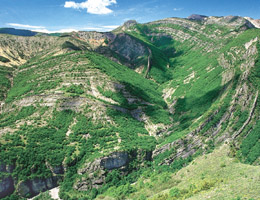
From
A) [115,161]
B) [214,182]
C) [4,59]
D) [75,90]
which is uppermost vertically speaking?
[4,59]

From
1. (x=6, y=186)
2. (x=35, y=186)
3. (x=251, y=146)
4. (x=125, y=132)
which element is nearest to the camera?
(x=251, y=146)

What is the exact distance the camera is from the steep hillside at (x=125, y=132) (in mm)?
47656

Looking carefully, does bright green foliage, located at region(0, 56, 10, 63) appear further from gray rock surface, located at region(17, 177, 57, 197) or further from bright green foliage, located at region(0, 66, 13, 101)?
gray rock surface, located at region(17, 177, 57, 197)

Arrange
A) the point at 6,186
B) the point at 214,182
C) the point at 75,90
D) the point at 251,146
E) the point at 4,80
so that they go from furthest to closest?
the point at 4,80
the point at 75,90
the point at 6,186
the point at 251,146
the point at 214,182

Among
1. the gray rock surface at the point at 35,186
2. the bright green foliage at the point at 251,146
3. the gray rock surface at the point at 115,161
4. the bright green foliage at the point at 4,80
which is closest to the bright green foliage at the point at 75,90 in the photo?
the gray rock surface at the point at 115,161

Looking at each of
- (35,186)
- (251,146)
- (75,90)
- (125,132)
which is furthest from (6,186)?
(251,146)

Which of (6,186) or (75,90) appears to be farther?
(75,90)

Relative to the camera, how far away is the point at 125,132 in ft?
246

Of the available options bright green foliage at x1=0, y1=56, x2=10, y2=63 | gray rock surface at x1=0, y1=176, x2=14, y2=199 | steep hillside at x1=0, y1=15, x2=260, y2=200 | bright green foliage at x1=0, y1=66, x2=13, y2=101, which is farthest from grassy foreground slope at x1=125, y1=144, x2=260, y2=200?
bright green foliage at x1=0, y1=56, x2=10, y2=63

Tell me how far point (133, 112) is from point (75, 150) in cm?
3351

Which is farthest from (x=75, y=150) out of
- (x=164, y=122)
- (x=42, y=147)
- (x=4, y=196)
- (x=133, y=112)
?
(x=164, y=122)

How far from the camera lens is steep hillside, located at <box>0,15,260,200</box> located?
4766 cm

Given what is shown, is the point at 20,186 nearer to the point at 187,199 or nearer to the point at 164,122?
the point at 187,199

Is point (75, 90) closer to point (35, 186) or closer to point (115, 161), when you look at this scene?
point (115, 161)
